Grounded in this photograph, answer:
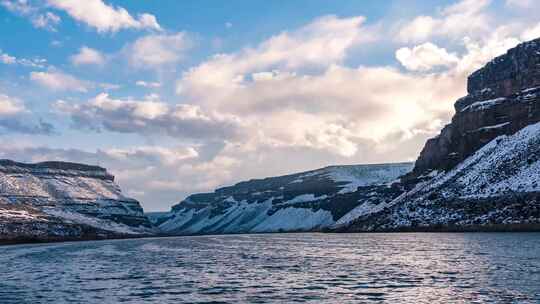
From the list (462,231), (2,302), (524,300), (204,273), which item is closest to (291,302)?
(524,300)

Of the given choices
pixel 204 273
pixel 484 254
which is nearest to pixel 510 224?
pixel 484 254

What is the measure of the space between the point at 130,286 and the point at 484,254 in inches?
1873

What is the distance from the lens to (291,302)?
4112 centimetres

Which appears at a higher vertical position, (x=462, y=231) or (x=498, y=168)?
(x=498, y=168)

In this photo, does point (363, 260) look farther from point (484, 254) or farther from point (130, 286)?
point (130, 286)

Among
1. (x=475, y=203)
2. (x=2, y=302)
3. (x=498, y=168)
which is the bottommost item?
(x=2, y=302)

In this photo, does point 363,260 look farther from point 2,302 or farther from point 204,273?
point 2,302

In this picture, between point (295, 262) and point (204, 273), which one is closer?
point (204, 273)

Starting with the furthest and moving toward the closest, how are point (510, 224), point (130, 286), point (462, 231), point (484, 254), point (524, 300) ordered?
point (462, 231) < point (510, 224) < point (484, 254) < point (130, 286) < point (524, 300)

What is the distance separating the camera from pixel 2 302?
45.8m

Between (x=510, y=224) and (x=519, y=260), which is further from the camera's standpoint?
(x=510, y=224)

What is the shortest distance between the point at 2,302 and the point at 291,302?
22812 mm

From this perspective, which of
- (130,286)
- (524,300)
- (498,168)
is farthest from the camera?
(498,168)

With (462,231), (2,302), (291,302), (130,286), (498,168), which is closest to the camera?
(291,302)
